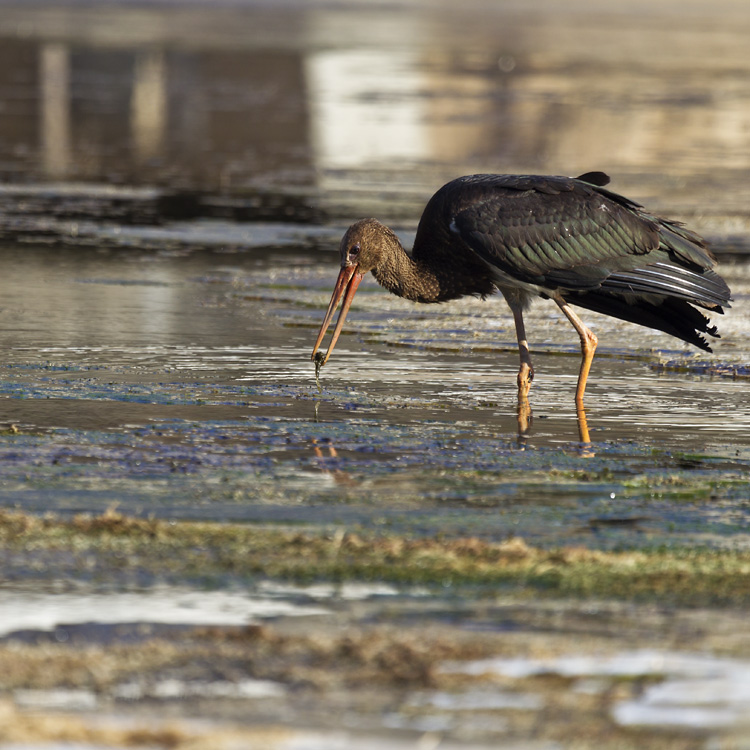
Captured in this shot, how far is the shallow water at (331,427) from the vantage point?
3.86m

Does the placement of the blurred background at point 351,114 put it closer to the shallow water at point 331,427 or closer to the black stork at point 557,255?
the shallow water at point 331,427

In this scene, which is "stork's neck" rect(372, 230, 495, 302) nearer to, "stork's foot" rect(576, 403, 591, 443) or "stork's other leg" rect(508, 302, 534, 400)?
"stork's other leg" rect(508, 302, 534, 400)

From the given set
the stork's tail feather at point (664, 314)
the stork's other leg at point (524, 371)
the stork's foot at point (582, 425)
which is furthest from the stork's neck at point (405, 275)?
the stork's foot at point (582, 425)

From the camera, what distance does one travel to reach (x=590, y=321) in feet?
33.4

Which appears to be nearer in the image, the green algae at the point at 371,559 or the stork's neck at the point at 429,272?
the green algae at the point at 371,559

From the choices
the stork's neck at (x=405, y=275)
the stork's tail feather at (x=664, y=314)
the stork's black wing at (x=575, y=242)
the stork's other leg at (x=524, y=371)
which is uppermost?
the stork's black wing at (x=575, y=242)

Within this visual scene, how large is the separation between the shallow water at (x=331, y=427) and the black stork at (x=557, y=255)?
0.41 metres

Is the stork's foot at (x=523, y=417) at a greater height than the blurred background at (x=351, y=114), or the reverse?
the blurred background at (x=351, y=114)

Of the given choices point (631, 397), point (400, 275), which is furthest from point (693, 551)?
point (400, 275)

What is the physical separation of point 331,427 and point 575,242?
180 cm

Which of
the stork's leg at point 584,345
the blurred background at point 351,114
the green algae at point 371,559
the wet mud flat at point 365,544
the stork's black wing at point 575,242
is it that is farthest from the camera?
the blurred background at point 351,114

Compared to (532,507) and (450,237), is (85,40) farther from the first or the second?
(532,507)

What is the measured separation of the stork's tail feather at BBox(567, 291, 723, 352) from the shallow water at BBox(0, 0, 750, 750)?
0.30 metres

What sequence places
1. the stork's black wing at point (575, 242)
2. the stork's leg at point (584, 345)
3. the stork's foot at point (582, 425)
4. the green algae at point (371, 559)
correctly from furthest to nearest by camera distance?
the stork's leg at point (584, 345) < the stork's black wing at point (575, 242) < the stork's foot at point (582, 425) < the green algae at point (371, 559)
